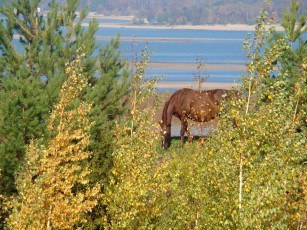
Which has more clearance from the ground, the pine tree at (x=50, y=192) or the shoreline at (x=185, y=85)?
the shoreline at (x=185, y=85)

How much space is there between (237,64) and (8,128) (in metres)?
90.5

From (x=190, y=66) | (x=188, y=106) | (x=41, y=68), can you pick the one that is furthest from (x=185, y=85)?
(x=41, y=68)

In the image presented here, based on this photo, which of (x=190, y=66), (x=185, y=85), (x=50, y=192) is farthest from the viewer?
(x=190, y=66)

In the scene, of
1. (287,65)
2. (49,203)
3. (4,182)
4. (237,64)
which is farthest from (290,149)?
(237,64)

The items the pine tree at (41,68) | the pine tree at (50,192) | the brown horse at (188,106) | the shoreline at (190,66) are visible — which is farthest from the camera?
the shoreline at (190,66)

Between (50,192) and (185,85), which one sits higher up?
(185,85)

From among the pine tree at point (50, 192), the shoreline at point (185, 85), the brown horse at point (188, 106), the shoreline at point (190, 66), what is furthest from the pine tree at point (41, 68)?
the shoreline at point (190, 66)

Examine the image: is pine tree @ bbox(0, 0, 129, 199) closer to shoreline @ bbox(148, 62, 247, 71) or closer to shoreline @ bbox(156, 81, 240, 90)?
shoreline @ bbox(156, 81, 240, 90)

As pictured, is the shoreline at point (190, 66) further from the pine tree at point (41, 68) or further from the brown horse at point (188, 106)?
the pine tree at point (41, 68)

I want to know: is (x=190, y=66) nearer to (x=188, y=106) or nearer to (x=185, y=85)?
(x=185, y=85)

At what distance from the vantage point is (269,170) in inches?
462

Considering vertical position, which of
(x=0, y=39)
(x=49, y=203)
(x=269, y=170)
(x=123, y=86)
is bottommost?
(x=49, y=203)

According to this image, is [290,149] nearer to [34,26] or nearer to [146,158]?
[146,158]

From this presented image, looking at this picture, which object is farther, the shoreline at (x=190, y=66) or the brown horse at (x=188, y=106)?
the shoreline at (x=190, y=66)
